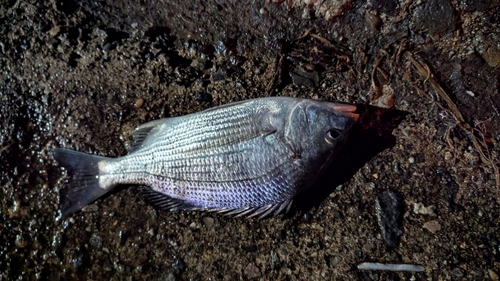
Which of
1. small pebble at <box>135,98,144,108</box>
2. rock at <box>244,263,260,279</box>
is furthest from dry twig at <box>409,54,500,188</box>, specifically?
small pebble at <box>135,98,144,108</box>

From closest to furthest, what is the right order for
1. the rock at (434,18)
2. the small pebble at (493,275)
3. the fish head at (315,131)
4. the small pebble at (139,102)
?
the fish head at (315,131), the small pebble at (493,275), the rock at (434,18), the small pebble at (139,102)

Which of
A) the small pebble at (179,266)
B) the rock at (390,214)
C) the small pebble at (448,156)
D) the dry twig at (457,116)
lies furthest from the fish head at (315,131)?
the small pebble at (179,266)

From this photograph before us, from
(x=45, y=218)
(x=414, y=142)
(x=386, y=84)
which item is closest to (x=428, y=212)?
(x=414, y=142)

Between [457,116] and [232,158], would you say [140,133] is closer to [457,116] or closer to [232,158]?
[232,158]

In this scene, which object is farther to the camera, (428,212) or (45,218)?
(45,218)

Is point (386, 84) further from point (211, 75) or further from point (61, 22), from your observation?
point (61, 22)

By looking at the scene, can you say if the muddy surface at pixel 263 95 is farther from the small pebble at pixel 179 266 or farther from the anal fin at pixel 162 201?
the anal fin at pixel 162 201

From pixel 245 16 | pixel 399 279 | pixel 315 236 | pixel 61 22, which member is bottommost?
pixel 399 279

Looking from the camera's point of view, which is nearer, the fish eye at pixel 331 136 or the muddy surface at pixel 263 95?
the fish eye at pixel 331 136
